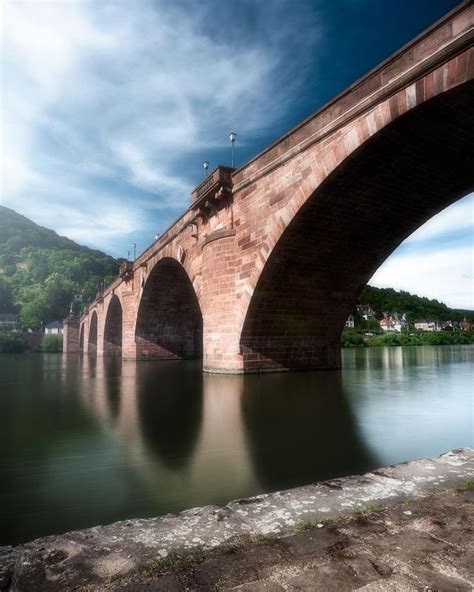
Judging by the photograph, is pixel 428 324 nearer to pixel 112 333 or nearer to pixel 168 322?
pixel 112 333

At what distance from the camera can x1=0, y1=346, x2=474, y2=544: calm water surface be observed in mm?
2770

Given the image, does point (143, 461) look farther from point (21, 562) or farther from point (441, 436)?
point (441, 436)

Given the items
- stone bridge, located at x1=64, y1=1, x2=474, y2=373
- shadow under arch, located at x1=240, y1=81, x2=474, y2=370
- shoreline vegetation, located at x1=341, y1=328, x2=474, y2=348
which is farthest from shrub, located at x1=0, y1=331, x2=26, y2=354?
shadow under arch, located at x1=240, y1=81, x2=474, y2=370

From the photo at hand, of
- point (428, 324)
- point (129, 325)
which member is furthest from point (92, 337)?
point (428, 324)

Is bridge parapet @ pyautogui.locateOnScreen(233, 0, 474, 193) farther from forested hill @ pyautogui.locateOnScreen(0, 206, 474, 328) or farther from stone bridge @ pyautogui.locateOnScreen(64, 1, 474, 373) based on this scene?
forested hill @ pyautogui.locateOnScreen(0, 206, 474, 328)

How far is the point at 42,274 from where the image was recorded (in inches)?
3957

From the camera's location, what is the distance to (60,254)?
108 meters

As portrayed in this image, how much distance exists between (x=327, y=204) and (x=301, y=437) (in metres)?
6.69

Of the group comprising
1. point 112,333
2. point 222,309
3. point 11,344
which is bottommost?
point 11,344

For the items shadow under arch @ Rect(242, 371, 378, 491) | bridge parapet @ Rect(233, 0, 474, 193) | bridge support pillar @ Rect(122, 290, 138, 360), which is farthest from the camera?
bridge support pillar @ Rect(122, 290, 138, 360)

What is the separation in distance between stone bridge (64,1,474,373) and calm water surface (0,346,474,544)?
13.3 feet

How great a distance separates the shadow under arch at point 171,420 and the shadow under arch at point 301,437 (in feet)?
2.26

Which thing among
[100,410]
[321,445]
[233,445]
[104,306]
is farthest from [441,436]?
[104,306]

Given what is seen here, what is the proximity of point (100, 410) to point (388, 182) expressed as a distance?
779 centimetres
